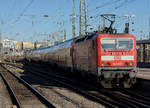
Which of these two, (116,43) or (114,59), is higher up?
(116,43)

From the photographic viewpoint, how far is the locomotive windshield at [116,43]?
1399cm

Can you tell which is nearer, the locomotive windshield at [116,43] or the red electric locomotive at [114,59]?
the red electric locomotive at [114,59]

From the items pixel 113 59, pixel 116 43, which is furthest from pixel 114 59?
pixel 116 43

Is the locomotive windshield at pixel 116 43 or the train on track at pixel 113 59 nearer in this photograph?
the train on track at pixel 113 59

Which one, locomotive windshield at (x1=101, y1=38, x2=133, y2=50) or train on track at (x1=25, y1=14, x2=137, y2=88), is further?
locomotive windshield at (x1=101, y1=38, x2=133, y2=50)

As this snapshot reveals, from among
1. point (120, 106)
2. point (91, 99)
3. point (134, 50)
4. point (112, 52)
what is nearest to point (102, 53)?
point (112, 52)

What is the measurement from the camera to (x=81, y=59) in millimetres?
17406

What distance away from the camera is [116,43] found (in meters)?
14.1

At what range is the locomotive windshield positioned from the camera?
1399 cm

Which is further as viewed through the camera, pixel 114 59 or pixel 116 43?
pixel 116 43

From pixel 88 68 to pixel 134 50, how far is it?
9.79 feet

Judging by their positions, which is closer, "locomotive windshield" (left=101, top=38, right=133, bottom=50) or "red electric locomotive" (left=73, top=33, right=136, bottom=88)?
"red electric locomotive" (left=73, top=33, right=136, bottom=88)

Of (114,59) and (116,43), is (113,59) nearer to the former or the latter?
(114,59)

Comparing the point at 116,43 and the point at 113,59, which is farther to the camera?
the point at 116,43
